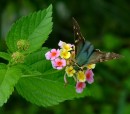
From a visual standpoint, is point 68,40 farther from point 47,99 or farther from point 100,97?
point 47,99

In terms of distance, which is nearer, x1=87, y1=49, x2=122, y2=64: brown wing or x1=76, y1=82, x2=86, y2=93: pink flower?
x1=87, y1=49, x2=122, y2=64: brown wing

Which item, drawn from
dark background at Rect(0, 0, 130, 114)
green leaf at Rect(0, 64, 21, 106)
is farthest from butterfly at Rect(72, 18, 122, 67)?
dark background at Rect(0, 0, 130, 114)

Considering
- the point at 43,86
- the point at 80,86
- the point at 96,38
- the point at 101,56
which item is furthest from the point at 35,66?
the point at 96,38

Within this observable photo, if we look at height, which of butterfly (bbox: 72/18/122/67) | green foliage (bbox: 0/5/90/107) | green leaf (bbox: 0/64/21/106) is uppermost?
butterfly (bbox: 72/18/122/67)

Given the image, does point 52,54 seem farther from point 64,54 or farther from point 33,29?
point 33,29

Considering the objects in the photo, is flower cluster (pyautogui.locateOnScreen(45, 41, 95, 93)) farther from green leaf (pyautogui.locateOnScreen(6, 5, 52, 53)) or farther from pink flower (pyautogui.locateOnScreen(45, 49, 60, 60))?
green leaf (pyautogui.locateOnScreen(6, 5, 52, 53))

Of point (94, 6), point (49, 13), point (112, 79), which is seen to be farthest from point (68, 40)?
point (49, 13)
